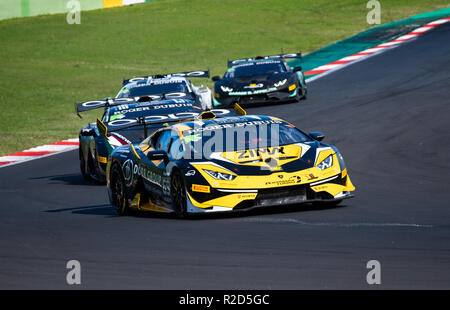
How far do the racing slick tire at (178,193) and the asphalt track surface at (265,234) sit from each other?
0.19 meters

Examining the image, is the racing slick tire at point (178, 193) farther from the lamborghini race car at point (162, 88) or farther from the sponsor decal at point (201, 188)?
the lamborghini race car at point (162, 88)

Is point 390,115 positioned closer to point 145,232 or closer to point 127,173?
point 127,173

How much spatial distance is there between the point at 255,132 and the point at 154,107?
444cm

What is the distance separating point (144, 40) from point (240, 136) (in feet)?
93.4

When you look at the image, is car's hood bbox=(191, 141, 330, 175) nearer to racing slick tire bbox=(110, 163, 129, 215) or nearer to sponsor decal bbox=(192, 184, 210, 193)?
sponsor decal bbox=(192, 184, 210, 193)

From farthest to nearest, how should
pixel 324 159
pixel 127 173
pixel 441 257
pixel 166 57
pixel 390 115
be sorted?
1. pixel 166 57
2. pixel 390 115
3. pixel 127 173
4. pixel 324 159
5. pixel 441 257

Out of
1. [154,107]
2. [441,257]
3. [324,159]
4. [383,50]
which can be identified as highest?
[383,50]

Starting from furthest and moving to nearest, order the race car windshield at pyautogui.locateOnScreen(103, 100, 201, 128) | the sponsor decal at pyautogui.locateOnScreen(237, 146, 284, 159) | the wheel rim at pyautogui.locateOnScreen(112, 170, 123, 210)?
the race car windshield at pyautogui.locateOnScreen(103, 100, 201, 128), the wheel rim at pyautogui.locateOnScreen(112, 170, 123, 210), the sponsor decal at pyautogui.locateOnScreen(237, 146, 284, 159)

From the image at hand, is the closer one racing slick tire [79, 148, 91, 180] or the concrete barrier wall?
racing slick tire [79, 148, 91, 180]

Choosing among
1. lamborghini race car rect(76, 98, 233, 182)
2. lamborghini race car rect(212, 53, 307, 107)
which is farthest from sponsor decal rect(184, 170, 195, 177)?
lamborghini race car rect(212, 53, 307, 107)

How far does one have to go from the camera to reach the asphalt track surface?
6668mm

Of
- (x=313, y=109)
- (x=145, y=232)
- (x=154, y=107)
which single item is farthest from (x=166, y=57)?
(x=145, y=232)

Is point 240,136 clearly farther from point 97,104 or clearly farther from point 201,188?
point 97,104

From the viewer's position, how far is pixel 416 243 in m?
7.56
